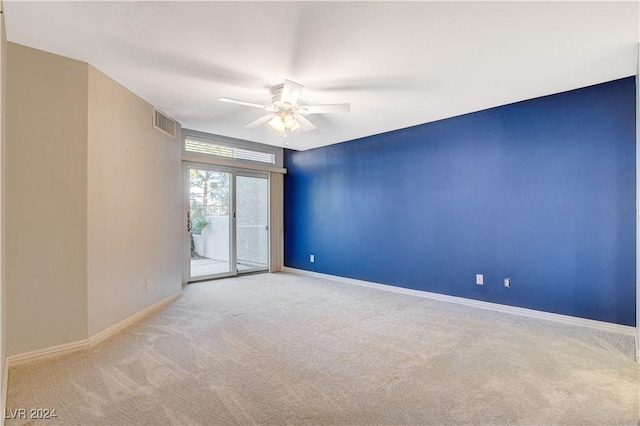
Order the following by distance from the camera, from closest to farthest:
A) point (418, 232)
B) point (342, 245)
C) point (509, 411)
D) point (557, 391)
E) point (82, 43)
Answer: point (509, 411) < point (557, 391) < point (82, 43) < point (418, 232) < point (342, 245)

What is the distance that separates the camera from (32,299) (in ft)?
8.39

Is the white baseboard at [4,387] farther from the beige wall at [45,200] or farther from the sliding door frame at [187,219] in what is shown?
the sliding door frame at [187,219]

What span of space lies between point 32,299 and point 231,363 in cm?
161

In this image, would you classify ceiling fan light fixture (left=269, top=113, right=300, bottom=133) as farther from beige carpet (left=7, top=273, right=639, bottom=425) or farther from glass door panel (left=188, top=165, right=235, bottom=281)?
glass door panel (left=188, top=165, right=235, bottom=281)

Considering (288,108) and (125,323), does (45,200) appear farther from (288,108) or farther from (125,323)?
(288,108)

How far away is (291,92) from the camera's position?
2.96 metres

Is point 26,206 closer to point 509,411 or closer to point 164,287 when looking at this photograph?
point 164,287

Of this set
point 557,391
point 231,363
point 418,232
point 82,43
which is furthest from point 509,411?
point 82,43

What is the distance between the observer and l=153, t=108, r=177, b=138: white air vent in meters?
3.99

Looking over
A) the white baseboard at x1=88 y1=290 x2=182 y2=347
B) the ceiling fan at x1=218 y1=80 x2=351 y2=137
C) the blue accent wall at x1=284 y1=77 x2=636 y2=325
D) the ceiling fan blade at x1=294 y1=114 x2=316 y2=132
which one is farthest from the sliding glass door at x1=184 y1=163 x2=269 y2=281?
the ceiling fan at x1=218 y1=80 x2=351 y2=137

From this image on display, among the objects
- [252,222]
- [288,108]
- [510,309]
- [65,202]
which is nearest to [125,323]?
[65,202]

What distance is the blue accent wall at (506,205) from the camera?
127 inches

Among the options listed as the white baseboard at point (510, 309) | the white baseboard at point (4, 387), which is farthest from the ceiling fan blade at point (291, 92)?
the white baseboard at point (510, 309)

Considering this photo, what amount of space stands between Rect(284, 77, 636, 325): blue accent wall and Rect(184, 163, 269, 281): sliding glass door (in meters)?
1.50
